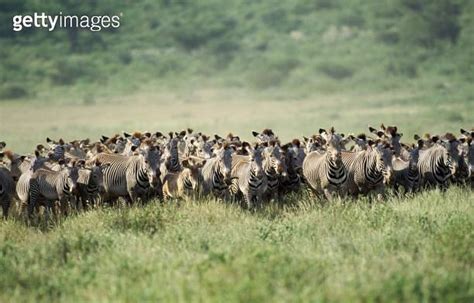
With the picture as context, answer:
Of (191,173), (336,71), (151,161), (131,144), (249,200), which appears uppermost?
(336,71)

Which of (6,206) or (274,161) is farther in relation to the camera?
(6,206)

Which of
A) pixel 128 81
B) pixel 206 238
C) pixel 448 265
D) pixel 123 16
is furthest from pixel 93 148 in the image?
pixel 123 16

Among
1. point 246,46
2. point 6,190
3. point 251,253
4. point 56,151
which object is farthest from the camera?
point 246,46

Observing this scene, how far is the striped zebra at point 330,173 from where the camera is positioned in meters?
16.0

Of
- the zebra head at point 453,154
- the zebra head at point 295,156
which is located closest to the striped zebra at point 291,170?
the zebra head at point 295,156

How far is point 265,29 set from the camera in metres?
87.6

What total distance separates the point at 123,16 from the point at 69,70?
12.1m

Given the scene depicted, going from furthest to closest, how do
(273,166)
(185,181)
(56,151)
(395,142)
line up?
1. (56,151)
2. (395,142)
3. (185,181)
4. (273,166)

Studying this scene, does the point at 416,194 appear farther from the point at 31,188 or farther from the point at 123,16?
the point at 123,16

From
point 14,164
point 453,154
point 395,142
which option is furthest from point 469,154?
point 14,164

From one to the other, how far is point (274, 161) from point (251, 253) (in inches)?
191

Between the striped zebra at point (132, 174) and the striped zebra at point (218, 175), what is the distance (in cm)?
88

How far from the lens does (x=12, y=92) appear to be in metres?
67.2

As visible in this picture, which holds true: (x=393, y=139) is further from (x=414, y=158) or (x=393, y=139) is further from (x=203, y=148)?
(x=203, y=148)
